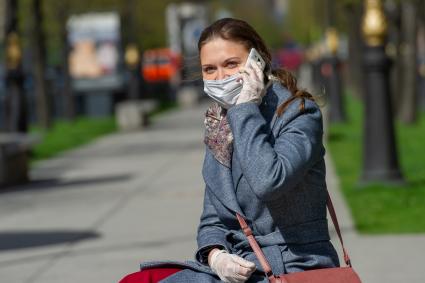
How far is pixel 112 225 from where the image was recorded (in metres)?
11.3

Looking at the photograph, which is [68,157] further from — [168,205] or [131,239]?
[131,239]

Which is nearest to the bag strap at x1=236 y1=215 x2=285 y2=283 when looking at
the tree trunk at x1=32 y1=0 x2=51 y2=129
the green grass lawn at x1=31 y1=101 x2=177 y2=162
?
the green grass lawn at x1=31 y1=101 x2=177 y2=162

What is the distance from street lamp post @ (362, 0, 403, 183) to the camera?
546 inches

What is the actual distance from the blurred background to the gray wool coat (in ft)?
1.07

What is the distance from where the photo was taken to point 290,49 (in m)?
108

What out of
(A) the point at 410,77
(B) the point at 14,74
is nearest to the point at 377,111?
A: (B) the point at 14,74

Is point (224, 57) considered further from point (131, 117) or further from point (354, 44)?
point (354, 44)

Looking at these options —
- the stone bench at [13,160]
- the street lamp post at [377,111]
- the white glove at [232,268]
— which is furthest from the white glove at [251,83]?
the stone bench at [13,160]

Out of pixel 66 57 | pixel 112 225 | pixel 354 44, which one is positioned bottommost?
pixel 354 44

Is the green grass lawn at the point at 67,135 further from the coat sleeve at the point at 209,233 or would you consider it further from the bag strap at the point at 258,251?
the bag strap at the point at 258,251

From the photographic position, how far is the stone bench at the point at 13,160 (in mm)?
16016

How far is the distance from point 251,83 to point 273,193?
0.32 metres

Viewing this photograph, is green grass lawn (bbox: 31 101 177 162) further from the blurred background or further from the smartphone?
the smartphone

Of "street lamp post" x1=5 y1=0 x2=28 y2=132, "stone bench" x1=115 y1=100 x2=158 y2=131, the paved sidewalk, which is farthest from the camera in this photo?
"stone bench" x1=115 y1=100 x2=158 y2=131
